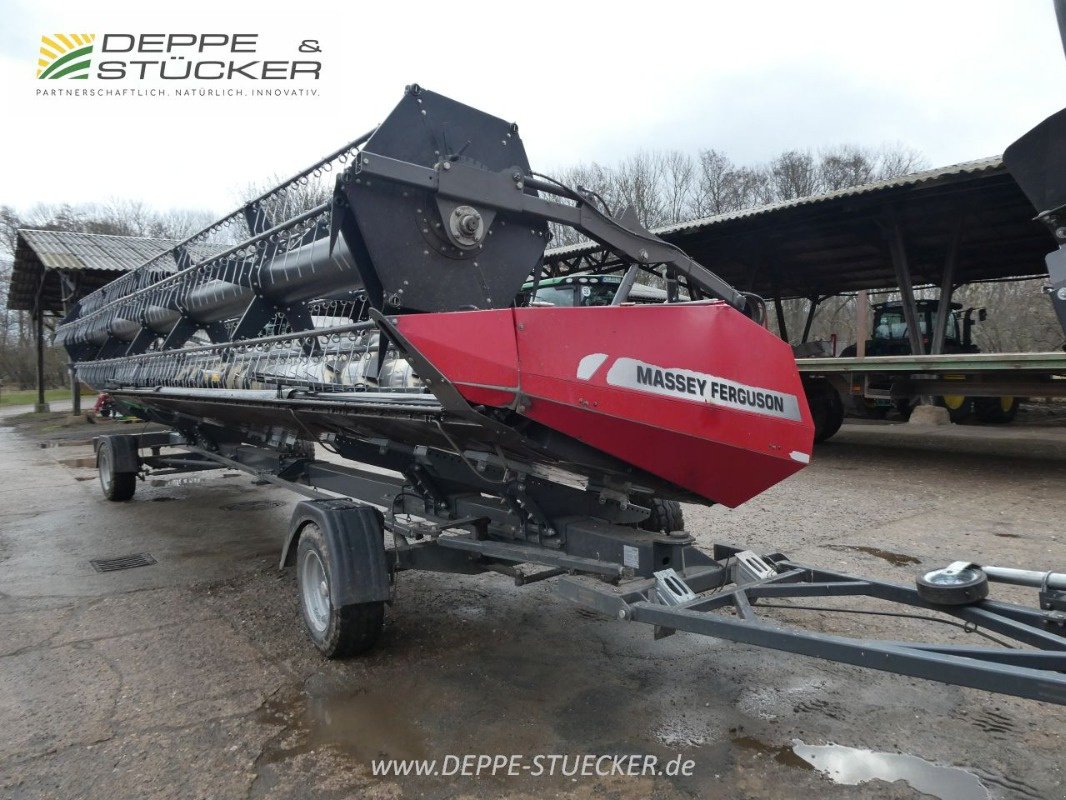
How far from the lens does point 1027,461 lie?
1005 cm

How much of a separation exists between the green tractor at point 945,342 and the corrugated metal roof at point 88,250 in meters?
15.4

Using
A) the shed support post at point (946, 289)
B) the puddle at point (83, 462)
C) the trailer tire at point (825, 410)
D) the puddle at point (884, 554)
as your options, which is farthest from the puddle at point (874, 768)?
the puddle at point (83, 462)

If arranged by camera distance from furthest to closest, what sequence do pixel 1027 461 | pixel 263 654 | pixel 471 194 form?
pixel 1027 461, pixel 263 654, pixel 471 194

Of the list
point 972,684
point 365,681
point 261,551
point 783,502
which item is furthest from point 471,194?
point 783,502

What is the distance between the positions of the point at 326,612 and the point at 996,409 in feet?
56.0

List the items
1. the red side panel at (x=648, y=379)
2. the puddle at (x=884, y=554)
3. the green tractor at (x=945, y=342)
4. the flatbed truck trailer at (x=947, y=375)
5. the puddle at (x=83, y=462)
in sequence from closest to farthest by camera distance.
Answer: the red side panel at (x=648, y=379) → the puddle at (x=884, y=554) → the flatbed truck trailer at (x=947, y=375) → the puddle at (x=83, y=462) → the green tractor at (x=945, y=342)

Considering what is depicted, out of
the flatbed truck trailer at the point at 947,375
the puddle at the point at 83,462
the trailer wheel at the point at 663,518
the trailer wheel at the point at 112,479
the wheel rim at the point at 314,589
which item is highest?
the flatbed truck trailer at the point at 947,375

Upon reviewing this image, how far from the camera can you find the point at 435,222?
3301 millimetres

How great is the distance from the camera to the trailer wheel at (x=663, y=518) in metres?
4.03

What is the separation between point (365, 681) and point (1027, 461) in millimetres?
Answer: 10117

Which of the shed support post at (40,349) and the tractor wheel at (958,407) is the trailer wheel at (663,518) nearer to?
the tractor wheel at (958,407)

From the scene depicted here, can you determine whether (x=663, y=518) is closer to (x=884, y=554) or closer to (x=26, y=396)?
(x=884, y=554)

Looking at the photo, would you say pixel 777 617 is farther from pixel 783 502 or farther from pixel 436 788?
pixel 783 502

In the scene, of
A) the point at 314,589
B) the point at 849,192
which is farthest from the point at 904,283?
the point at 314,589
